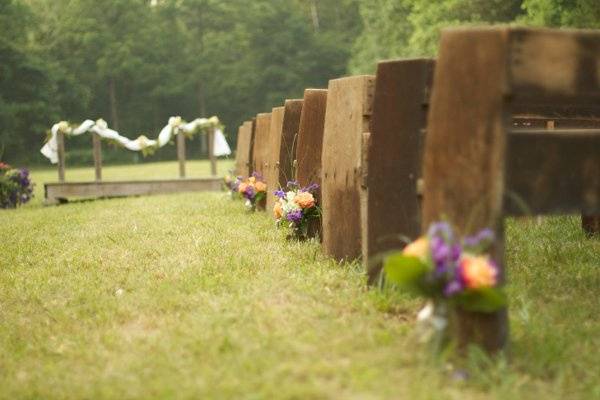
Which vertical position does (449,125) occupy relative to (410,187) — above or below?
above

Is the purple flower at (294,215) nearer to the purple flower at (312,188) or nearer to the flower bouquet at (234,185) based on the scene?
the purple flower at (312,188)

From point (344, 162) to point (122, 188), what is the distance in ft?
37.2

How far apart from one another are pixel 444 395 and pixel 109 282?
116 inches

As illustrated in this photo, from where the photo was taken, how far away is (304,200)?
595 cm

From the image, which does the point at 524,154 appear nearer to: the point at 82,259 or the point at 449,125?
the point at 449,125

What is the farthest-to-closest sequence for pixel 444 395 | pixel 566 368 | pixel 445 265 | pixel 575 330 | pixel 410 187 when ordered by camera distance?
pixel 410 187 → pixel 575 330 → pixel 566 368 → pixel 445 265 → pixel 444 395

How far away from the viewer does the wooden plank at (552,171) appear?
Result: 10.5ft

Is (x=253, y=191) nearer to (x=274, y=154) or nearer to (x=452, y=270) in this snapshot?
(x=274, y=154)

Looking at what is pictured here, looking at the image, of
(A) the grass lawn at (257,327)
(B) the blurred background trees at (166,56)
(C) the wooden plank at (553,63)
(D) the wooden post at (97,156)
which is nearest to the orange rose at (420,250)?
(A) the grass lawn at (257,327)

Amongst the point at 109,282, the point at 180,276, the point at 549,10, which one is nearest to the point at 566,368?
the point at 180,276

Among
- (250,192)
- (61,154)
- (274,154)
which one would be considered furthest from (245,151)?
(61,154)

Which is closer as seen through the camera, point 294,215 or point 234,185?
point 294,215

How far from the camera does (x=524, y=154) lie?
3193 millimetres

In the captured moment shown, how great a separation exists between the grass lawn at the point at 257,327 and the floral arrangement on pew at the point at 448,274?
0.20m
